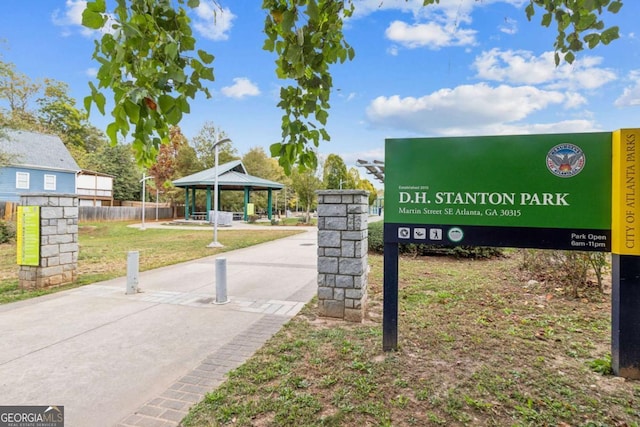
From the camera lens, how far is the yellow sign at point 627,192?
8.55 feet

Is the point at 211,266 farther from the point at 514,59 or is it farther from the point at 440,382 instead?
the point at 514,59

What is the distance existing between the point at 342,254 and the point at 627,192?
9.35ft

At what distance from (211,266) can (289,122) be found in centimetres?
693

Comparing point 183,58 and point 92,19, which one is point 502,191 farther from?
point 92,19

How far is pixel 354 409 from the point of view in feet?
7.70

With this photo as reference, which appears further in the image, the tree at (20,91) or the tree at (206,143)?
the tree at (206,143)

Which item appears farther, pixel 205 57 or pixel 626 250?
pixel 626 250

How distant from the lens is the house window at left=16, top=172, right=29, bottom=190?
924 inches

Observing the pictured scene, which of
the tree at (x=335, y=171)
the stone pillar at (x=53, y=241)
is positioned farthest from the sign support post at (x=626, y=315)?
the tree at (x=335, y=171)

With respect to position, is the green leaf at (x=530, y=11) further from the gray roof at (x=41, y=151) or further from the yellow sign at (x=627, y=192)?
the gray roof at (x=41, y=151)

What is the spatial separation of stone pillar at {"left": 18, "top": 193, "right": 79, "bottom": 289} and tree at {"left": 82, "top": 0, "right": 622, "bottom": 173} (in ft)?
17.9

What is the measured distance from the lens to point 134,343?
3.61 m

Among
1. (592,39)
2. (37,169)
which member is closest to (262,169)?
(37,169)

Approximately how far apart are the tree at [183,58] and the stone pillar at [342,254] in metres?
2.18
